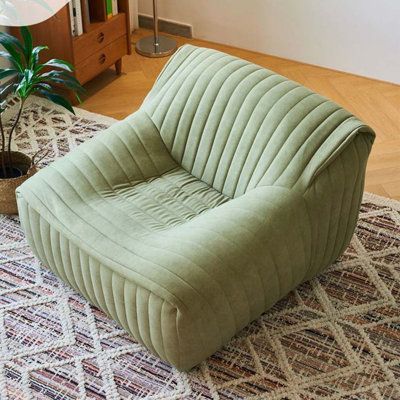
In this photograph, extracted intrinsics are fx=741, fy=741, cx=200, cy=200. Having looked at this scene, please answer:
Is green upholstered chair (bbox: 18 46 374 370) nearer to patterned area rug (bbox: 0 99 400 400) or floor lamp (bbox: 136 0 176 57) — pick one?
patterned area rug (bbox: 0 99 400 400)

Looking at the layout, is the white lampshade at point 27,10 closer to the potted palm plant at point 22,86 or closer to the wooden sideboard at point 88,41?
the potted palm plant at point 22,86

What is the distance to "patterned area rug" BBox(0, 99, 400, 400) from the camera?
2.19 m

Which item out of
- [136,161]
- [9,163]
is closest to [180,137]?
[136,161]

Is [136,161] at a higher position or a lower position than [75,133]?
higher

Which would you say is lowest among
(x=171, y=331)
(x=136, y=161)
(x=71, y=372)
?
(x=71, y=372)

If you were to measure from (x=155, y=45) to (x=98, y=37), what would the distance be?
609 mm

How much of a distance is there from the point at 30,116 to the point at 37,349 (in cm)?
151

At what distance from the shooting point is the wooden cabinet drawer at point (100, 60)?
11.7 ft

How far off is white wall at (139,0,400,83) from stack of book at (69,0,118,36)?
646 mm

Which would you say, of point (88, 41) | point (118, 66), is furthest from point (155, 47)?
point (88, 41)

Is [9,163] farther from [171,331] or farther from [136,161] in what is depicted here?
[171,331]

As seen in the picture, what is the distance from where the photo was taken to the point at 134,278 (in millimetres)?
2086

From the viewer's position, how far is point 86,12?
11.5 ft

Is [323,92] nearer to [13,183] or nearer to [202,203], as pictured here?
[202,203]
